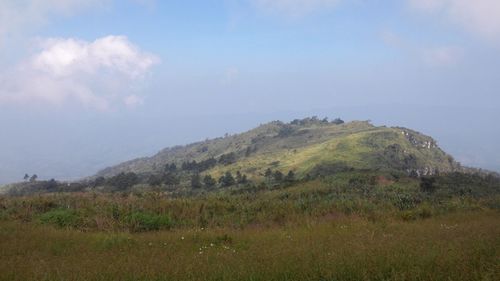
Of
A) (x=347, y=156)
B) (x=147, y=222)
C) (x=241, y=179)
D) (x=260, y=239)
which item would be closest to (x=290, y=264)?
(x=260, y=239)

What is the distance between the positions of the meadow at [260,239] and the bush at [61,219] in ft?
0.13

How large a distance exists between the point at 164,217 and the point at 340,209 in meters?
8.13

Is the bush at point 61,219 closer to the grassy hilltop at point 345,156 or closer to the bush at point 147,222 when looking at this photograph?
the bush at point 147,222

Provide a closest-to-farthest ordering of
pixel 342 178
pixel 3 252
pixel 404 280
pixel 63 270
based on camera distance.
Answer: pixel 404 280, pixel 63 270, pixel 3 252, pixel 342 178

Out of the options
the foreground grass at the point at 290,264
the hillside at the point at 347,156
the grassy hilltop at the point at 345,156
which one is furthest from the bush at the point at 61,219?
the hillside at the point at 347,156

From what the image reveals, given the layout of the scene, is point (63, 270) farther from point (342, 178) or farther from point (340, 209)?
point (342, 178)

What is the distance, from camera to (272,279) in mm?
6559

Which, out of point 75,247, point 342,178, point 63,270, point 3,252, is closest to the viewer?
point 63,270

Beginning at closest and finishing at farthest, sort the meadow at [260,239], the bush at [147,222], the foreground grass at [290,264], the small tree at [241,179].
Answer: the foreground grass at [290,264] < the meadow at [260,239] < the bush at [147,222] < the small tree at [241,179]

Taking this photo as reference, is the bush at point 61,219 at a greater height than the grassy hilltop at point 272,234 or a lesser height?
greater

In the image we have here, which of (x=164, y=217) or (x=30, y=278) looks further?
(x=164, y=217)

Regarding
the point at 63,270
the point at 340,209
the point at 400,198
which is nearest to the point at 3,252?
the point at 63,270

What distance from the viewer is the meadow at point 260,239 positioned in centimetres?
676

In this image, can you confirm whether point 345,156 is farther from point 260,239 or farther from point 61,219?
point 260,239
